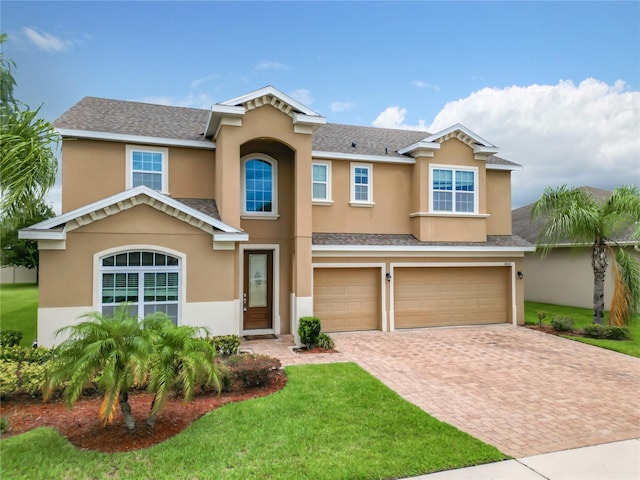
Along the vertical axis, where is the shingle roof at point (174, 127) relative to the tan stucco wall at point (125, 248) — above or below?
above

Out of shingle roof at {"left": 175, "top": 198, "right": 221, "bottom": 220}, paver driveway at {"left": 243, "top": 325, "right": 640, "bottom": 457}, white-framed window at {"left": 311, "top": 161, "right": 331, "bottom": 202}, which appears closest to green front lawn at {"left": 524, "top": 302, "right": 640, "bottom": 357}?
paver driveway at {"left": 243, "top": 325, "right": 640, "bottom": 457}

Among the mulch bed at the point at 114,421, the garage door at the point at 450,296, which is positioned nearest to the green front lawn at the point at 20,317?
the mulch bed at the point at 114,421

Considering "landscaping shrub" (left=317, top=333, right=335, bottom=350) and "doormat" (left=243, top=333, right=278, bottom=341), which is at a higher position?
"landscaping shrub" (left=317, top=333, right=335, bottom=350)

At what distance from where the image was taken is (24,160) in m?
7.02

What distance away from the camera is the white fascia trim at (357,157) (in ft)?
45.8

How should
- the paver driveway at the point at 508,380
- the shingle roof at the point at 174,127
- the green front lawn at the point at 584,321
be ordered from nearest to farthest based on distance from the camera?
the paver driveway at the point at 508,380, the green front lawn at the point at 584,321, the shingle roof at the point at 174,127

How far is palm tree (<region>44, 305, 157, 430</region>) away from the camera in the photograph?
17.1 feet

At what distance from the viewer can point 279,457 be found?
5.09m

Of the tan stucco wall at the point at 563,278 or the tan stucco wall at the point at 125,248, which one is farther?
the tan stucco wall at the point at 563,278

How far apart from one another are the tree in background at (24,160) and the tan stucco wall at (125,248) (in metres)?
2.18

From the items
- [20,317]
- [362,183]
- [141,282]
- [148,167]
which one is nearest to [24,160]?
[141,282]

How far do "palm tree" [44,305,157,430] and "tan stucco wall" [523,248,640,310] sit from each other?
18.4m

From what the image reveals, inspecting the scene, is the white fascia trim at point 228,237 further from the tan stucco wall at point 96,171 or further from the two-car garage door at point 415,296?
the two-car garage door at point 415,296

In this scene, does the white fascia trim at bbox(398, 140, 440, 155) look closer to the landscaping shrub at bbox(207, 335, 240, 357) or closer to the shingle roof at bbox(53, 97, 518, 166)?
the shingle roof at bbox(53, 97, 518, 166)
